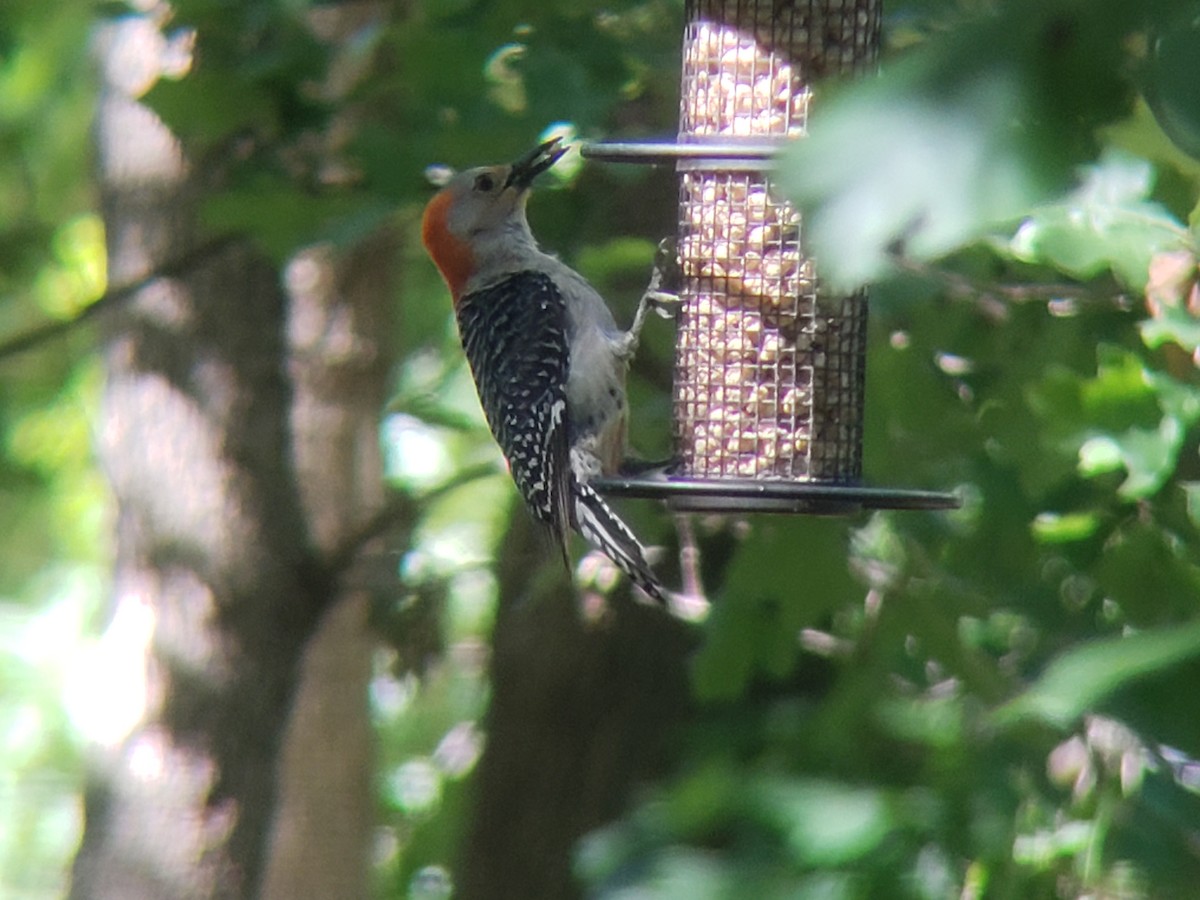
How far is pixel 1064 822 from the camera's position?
14.6 feet

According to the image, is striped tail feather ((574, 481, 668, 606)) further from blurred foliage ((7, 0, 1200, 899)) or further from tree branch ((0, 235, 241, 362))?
tree branch ((0, 235, 241, 362))

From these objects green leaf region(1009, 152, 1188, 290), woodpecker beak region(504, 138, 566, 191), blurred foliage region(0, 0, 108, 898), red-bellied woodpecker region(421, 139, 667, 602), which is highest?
green leaf region(1009, 152, 1188, 290)

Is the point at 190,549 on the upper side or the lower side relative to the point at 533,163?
lower

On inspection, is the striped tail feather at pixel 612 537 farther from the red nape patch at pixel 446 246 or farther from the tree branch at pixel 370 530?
the red nape patch at pixel 446 246

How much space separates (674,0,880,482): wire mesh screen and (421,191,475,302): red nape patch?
58.5 inches

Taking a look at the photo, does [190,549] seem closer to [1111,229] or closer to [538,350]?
[538,350]

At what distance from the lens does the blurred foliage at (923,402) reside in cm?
130

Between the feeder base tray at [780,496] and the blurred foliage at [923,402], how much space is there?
326 mm

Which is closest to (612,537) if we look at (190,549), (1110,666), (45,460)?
(190,549)

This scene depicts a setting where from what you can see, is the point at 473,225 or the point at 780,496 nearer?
the point at 780,496

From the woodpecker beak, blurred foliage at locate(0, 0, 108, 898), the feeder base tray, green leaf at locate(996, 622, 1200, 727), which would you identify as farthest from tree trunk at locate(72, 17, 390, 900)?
green leaf at locate(996, 622, 1200, 727)

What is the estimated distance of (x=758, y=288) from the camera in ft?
13.0

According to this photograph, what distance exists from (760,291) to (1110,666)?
2.34m

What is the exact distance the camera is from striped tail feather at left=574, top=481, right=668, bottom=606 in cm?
401
